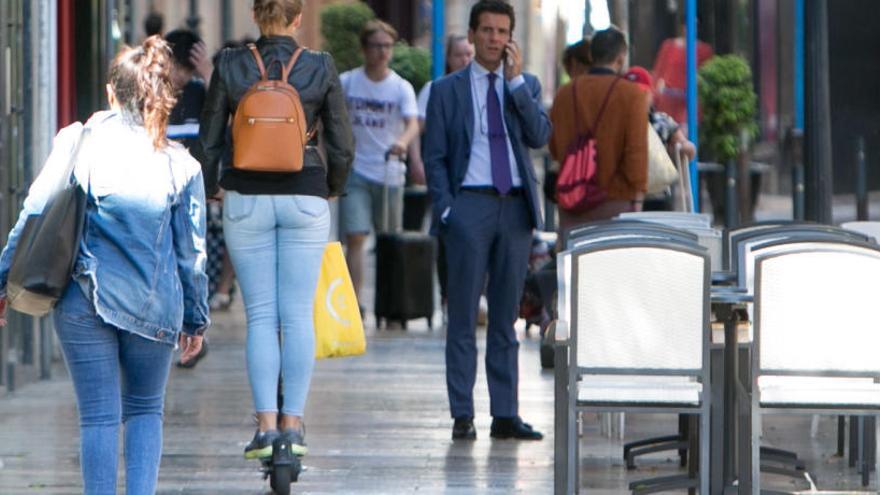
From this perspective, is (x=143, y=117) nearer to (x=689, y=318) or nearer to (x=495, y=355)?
(x=689, y=318)

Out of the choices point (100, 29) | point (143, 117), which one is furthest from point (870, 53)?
point (143, 117)

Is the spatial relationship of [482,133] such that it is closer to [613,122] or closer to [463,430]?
[463,430]

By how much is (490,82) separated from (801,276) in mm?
2559

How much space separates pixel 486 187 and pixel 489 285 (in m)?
0.47

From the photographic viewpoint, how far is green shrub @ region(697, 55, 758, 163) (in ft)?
47.7

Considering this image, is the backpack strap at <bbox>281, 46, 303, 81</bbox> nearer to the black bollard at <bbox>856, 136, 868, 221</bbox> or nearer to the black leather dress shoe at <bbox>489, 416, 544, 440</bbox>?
the black leather dress shoe at <bbox>489, 416, 544, 440</bbox>

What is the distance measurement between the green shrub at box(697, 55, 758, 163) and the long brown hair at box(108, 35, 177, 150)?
8905 mm

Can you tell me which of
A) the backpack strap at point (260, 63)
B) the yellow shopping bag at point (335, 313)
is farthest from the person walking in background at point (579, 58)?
the backpack strap at point (260, 63)

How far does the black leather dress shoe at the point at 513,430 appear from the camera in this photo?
29.5 ft

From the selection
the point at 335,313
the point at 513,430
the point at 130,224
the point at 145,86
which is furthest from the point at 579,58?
the point at 130,224

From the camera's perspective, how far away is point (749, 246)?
7.48m

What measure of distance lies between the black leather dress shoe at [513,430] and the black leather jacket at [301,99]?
172 centimetres

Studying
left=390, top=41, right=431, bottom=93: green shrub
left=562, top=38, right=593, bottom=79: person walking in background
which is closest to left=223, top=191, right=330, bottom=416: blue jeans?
left=562, top=38, right=593, bottom=79: person walking in background

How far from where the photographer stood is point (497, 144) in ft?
28.9
